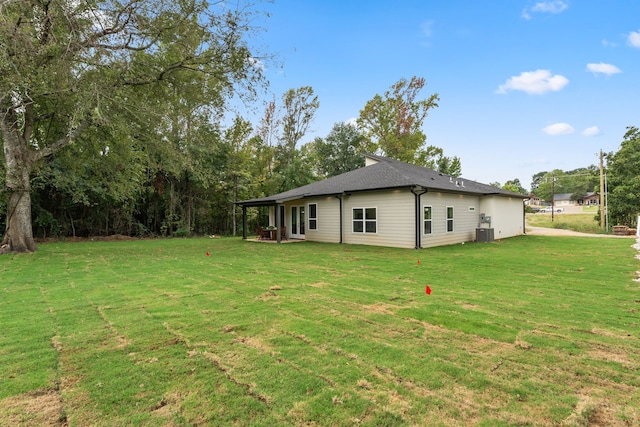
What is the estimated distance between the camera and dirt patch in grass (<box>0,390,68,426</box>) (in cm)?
188

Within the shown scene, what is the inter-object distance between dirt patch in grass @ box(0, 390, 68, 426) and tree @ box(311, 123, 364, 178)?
26.3 m

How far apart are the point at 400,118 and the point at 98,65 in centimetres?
2357

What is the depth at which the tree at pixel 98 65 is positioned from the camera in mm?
7445

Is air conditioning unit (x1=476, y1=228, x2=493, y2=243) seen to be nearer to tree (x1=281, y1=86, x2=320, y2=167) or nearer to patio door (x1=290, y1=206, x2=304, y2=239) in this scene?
patio door (x1=290, y1=206, x2=304, y2=239)

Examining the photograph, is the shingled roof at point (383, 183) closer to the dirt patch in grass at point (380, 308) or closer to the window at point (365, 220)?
the window at point (365, 220)

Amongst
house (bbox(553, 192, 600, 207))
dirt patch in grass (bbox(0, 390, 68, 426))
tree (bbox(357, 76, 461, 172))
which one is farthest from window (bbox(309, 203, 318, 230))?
house (bbox(553, 192, 600, 207))

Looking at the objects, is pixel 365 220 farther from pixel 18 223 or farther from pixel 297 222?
pixel 18 223

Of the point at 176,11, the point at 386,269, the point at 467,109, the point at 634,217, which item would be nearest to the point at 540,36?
the point at 467,109

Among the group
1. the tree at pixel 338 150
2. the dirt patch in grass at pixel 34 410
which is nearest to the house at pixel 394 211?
the dirt patch in grass at pixel 34 410

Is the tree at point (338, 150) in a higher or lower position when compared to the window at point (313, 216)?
higher

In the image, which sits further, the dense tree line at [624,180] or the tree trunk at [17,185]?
the dense tree line at [624,180]

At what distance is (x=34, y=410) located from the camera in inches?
78.2

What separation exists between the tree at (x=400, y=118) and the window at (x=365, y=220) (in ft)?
52.3

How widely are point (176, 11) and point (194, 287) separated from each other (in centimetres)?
804
